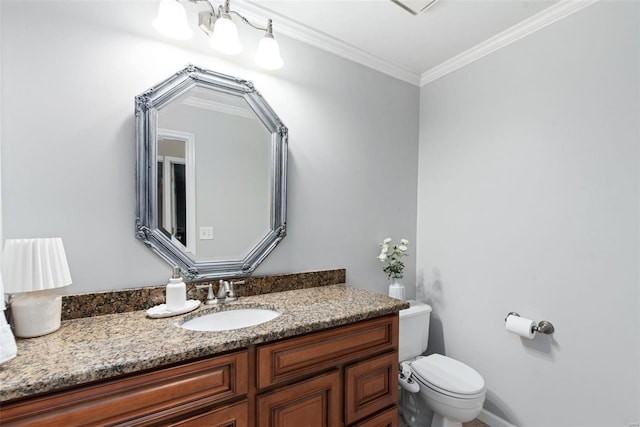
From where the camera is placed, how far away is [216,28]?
137 cm

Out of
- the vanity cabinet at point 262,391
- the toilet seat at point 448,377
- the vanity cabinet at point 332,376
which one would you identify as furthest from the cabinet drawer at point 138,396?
the toilet seat at point 448,377

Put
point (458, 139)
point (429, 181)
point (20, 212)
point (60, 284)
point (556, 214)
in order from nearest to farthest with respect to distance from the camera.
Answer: point (60, 284)
point (20, 212)
point (556, 214)
point (458, 139)
point (429, 181)

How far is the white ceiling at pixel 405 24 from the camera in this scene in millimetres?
1579

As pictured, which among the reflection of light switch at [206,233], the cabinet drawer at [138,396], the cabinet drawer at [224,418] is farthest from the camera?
the reflection of light switch at [206,233]

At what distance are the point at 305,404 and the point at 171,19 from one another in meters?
1.64

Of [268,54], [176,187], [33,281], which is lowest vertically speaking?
[33,281]

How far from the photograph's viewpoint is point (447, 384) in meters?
1.64

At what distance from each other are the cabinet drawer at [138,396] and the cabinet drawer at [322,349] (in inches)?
3.2

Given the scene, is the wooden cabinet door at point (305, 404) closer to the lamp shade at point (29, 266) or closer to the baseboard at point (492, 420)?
the lamp shade at point (29, 266)

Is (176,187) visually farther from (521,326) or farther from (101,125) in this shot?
(521,326)

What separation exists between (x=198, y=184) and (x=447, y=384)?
5.43 ft

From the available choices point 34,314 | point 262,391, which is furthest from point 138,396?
point 34,314

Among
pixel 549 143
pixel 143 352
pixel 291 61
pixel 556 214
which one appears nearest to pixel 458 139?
pixel 549 143

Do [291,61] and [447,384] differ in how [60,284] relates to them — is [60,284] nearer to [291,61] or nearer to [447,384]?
[291,61]
